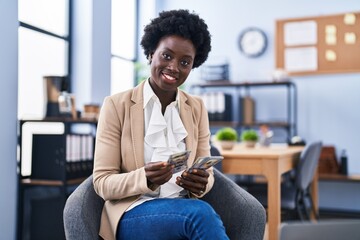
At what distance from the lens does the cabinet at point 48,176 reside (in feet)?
8.15

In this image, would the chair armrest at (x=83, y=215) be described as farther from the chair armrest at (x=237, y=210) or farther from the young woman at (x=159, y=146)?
the chair armrest at (x=237, y=210)

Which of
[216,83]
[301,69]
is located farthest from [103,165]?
[301,69]

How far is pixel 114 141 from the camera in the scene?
156 centimetres

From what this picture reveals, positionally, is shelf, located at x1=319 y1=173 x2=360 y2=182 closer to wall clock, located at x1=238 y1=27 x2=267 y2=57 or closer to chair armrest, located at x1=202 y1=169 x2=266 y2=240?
wall clock, located at x1=238 y1=27 x2=267 y2=57

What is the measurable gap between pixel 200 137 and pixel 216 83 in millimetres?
2755

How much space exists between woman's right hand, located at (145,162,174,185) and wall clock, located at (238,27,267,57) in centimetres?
343

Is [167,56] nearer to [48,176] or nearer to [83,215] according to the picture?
[83,215]

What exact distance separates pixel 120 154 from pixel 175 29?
543 mm

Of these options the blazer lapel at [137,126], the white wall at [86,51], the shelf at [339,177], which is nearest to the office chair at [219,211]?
the blazer lapel at [137,126]

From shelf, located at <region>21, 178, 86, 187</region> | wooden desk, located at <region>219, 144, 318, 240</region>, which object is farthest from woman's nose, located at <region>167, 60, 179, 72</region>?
shelf, located at <region>21, 178, 86, 187</region>

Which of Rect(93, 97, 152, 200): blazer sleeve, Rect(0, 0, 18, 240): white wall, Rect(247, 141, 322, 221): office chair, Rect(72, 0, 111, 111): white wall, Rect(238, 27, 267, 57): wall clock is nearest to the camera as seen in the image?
Rect(93, 97, 152, 200): blazer sleeve

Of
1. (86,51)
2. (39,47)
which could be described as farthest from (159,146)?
(86,51)

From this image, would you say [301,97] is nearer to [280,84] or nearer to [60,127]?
[280,84]

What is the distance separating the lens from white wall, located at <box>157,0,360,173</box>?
4281 millimetres
